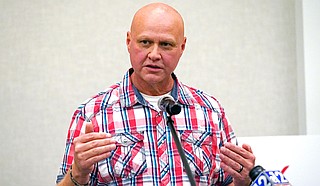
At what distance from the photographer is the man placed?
1468 millimetres

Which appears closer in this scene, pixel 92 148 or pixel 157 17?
pixel 92 148

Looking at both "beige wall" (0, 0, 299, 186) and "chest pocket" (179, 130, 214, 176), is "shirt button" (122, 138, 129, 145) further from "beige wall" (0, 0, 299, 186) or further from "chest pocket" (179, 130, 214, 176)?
"beige wall" (0, 0, 299, 186)

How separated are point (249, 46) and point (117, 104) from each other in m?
1.27

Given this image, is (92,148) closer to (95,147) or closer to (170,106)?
(95,147)

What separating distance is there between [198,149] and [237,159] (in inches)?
9.7

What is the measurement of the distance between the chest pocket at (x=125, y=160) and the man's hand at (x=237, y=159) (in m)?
0.28

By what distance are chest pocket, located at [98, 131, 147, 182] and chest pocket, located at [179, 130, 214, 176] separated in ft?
0.50

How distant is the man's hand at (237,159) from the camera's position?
131 centimetres

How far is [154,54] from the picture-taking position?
1509 millimetres

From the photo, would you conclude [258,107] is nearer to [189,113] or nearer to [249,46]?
[249,46]

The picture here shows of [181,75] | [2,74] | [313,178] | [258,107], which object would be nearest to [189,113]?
[313,178]

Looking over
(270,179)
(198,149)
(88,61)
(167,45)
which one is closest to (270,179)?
(270,179)

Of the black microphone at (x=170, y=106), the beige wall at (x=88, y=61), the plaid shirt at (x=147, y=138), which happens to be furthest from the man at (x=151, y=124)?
the beige wall at (x=88, y=61)

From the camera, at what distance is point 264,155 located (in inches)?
73.5
